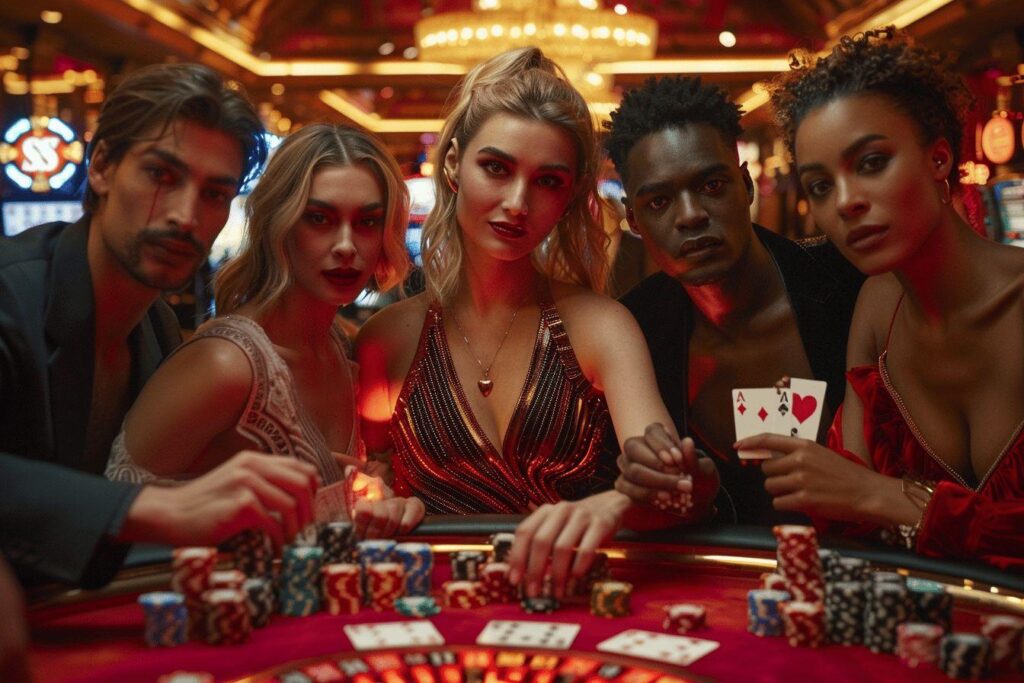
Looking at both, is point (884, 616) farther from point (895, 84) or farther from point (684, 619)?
point (895, 84)

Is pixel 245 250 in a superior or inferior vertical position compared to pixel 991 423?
superior

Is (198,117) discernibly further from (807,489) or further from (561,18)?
(561,18)

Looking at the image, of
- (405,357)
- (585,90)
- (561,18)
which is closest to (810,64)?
(405,357)

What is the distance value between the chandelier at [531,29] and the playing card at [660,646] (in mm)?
7070

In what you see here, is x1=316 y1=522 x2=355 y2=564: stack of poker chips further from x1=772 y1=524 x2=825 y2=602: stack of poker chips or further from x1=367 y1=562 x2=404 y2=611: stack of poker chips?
x1=772 y1=524 x2=825 y2=602: stack of poker chips

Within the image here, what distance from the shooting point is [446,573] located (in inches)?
79.4

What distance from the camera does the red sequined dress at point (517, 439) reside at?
2664 millimetres

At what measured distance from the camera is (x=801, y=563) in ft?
5.87

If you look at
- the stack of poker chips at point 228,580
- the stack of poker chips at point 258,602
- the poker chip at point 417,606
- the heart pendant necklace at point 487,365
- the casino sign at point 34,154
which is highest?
the casino sign at point 34,154

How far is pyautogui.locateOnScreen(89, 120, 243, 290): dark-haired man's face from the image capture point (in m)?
2.13

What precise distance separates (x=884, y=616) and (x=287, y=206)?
1.51 m

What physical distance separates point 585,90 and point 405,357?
6834 millimetres

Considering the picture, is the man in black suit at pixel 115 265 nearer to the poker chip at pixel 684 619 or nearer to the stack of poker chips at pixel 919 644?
the poker chip at pixel 684 619

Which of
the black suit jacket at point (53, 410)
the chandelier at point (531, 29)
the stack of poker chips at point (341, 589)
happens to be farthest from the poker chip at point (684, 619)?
the chandelier at point (531, 29)
